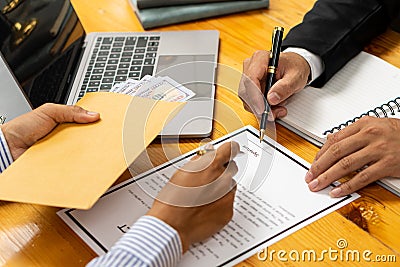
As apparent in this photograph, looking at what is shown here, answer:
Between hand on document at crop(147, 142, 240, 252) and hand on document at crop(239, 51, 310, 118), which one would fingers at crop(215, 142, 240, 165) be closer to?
hand on document at crop(147, 142, 240, 252)

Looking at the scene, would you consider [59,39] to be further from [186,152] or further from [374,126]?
[374,126]

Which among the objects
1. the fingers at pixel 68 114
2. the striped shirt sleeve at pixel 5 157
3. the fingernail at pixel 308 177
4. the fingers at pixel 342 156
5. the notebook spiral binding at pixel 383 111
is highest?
the fingers at pixel 68 114

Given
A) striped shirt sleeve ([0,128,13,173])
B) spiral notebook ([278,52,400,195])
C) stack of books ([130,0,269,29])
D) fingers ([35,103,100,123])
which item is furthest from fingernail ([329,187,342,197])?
stack of books ([130,0,269,29])

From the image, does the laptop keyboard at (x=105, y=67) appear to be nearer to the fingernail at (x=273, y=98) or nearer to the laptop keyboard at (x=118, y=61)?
the laptop keyboard at (x=118, y=61)

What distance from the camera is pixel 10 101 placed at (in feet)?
3.68

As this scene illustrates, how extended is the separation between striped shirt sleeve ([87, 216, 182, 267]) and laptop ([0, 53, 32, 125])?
41cm

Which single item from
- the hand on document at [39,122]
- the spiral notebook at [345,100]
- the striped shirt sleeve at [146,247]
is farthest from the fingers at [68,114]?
the spiral notebook at [345,100]

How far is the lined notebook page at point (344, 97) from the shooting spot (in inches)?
38.6

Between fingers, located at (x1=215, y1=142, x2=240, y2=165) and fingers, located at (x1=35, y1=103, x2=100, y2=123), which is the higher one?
fingers, located at (x1=35, y1=103, x2=100, y2=123)

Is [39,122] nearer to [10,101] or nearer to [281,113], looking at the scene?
[10,101]

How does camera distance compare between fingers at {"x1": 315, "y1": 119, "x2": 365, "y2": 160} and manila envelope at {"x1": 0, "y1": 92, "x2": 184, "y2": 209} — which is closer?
manila envelope at {"x1": 0, "y1": 92, "x2": 184, "y2": 209}

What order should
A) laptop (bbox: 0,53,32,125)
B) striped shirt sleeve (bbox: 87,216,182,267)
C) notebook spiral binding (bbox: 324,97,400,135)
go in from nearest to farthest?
1. striped shirt sleeve (bbox: 87,216,182,267)
2. notebook spiral binding (bbox: 324,97,400,135)
3. laptop (bbox: 0,53,32,125)

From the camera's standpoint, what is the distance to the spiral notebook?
0.97 metres

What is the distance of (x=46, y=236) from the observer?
83 cm
